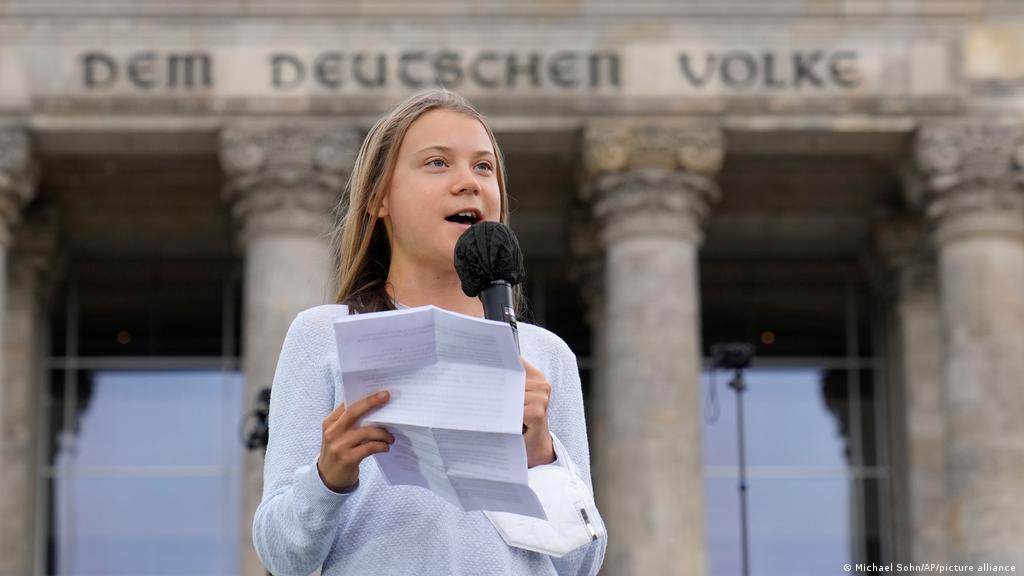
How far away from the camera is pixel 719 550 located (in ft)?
98.2

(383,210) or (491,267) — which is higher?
(383,210)

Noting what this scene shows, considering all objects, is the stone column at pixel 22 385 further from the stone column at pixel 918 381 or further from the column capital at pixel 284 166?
the stone column at pixel 918 381

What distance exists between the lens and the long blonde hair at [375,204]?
5.08m

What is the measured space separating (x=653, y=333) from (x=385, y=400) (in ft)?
64.6

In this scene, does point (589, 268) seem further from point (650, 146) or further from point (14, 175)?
point (14, 175)

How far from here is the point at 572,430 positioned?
16.5 ft

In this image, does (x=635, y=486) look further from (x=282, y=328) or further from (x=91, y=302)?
(x=91, y=302)

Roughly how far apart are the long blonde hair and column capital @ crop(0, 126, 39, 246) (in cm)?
1970

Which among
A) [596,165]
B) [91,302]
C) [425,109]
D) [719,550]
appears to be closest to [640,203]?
[596,165]

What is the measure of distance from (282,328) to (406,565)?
19576mm

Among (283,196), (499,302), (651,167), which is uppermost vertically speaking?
(651,167)

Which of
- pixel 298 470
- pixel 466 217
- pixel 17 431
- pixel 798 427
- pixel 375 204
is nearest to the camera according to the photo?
pixel 298 470

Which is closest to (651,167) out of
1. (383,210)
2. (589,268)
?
(589,268)

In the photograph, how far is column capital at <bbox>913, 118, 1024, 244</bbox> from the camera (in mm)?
24516
